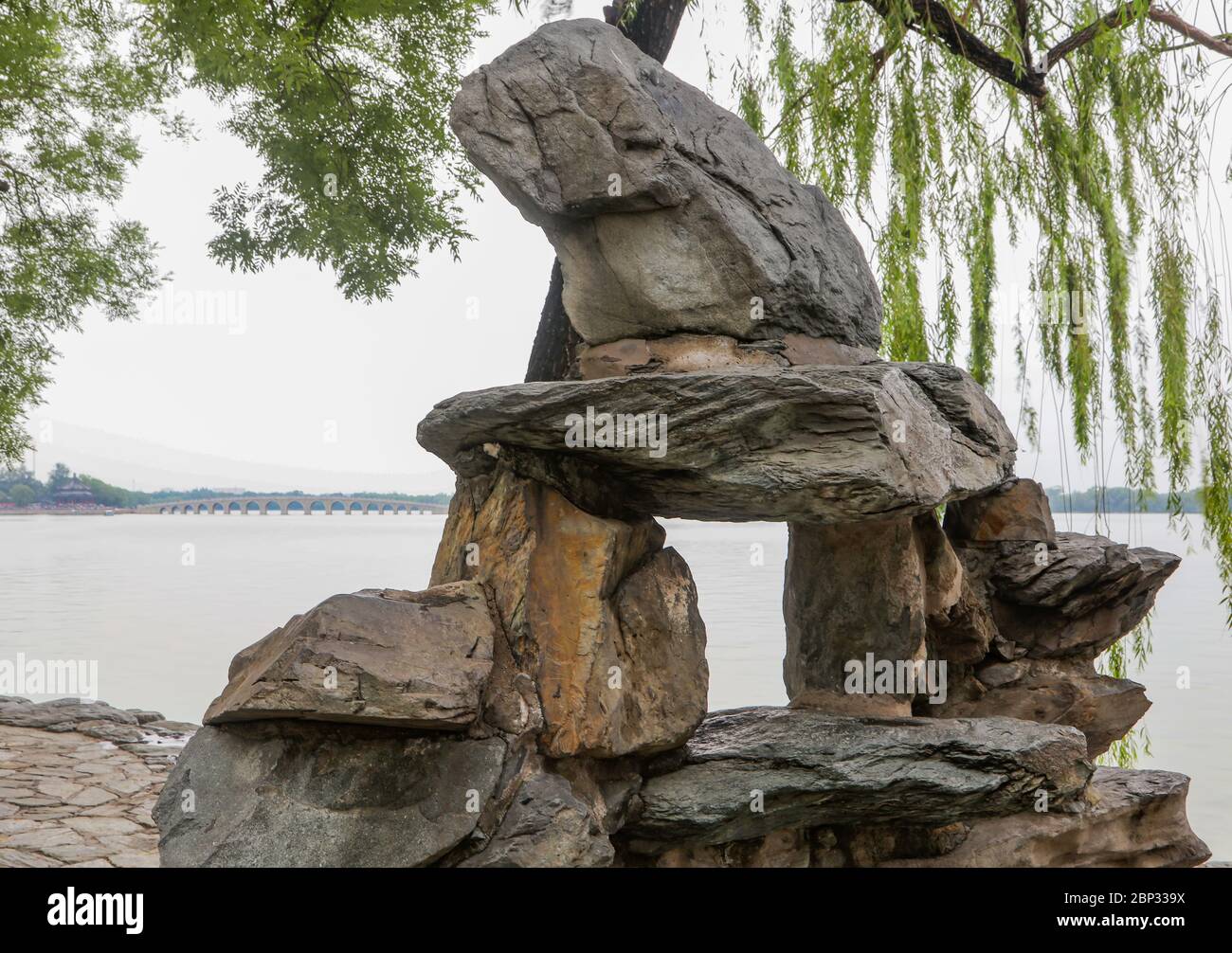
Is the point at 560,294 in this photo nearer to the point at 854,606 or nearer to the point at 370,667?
the point at 854,606

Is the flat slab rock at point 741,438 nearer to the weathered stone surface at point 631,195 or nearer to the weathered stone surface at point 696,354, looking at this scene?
the weathered stone surface at point 696,354

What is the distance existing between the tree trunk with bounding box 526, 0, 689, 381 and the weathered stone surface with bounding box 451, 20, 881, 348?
1.44m

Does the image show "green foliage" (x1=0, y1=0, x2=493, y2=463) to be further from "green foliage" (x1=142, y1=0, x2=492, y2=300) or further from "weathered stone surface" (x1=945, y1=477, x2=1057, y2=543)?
"weathered stone surface" (x1=945, y1=477, x2=1057, y2=543)

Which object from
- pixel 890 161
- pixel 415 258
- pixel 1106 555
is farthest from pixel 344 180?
pixel 1106 555

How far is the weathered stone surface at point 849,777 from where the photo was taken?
123 inches

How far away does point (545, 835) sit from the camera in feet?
8.89

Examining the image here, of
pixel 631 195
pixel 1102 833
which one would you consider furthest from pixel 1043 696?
pixel 631 195

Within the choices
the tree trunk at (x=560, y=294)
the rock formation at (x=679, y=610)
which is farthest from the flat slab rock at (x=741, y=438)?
the tree trunk at (x=560, y=294)

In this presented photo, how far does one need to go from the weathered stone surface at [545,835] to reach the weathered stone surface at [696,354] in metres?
1.34

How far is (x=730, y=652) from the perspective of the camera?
685 cm

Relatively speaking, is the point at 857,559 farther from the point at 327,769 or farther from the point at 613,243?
the point at 327,769

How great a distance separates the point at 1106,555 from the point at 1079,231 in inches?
70.0

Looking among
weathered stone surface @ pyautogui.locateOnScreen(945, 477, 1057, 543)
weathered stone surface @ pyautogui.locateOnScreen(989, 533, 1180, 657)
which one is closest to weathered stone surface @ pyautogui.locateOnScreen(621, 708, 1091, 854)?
weathered stone surface @ pyautogui.locateOnScreen(989, 533, 1180, 657)
